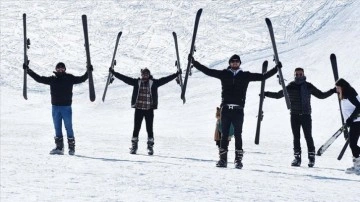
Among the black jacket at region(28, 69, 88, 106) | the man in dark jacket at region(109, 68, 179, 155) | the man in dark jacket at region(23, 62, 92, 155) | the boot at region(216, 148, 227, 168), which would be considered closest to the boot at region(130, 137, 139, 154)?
the man in dark jacket at region(109, 68, 179, 155)

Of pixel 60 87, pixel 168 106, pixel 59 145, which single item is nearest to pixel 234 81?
pixel 60 87

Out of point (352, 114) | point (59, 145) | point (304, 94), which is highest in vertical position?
point (304, 94)

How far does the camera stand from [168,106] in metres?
25.3

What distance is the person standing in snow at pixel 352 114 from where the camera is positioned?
885cm

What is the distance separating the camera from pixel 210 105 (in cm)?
2459

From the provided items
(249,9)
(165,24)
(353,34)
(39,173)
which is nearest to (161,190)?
(39,173)

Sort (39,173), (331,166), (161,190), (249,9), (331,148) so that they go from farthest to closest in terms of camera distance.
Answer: (249,9) → (331,148) → (331,166) → (39,173) → (161,190)

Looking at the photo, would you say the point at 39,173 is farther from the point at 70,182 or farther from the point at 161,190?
the point at 161,190

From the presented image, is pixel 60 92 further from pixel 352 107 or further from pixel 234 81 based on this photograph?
pixel 352 107

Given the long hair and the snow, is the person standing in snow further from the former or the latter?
the snow

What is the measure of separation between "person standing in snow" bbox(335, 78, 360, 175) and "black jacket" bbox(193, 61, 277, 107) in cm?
108

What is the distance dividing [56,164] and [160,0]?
29587 millimetres

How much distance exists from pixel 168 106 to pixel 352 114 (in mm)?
16722

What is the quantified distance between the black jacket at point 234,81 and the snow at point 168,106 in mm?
976
